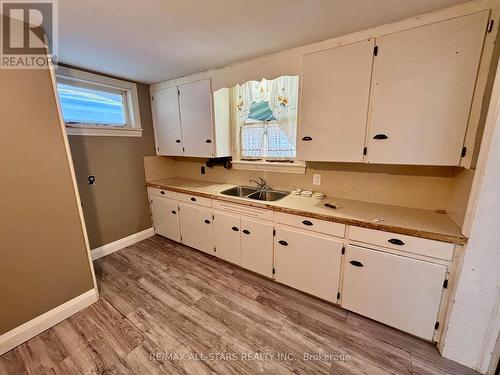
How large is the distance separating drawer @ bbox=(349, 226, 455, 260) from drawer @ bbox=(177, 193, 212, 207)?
1.54 metres

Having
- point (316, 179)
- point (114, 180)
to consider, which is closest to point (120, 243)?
point (114, 180)

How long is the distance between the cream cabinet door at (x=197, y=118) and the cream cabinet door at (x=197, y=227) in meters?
0.72

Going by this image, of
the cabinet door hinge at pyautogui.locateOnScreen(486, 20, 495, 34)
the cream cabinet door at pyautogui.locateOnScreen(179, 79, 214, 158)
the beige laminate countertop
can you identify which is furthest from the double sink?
the cabinet door hinge at pyautogui.locateOnScreen(486, 20, 495, 34)

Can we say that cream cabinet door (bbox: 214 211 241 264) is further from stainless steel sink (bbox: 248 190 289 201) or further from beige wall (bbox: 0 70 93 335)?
beige wall (bbox: 0 70 93 335)

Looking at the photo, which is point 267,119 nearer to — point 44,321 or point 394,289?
Answer: point 394,289

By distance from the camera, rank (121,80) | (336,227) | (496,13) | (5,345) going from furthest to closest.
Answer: (121,80) → (336,227) → (5,345) → (496,13)

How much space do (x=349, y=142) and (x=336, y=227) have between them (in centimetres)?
71

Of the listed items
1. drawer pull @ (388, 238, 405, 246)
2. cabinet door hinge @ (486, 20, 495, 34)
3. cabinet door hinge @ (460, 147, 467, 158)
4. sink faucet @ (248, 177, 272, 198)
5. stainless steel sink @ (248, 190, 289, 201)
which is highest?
cabinet door hinge @ (486, 20, 495, 34)

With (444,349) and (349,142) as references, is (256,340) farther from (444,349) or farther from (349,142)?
(349,142)

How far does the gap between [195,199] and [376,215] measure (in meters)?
1.92

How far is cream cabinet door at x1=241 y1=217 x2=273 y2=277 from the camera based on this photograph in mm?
2051

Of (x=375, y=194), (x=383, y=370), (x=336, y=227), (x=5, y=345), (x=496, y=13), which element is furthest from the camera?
(x=375, y=194)

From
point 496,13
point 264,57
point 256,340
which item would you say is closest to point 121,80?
point 264,57

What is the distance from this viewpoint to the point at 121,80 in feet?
8.90
